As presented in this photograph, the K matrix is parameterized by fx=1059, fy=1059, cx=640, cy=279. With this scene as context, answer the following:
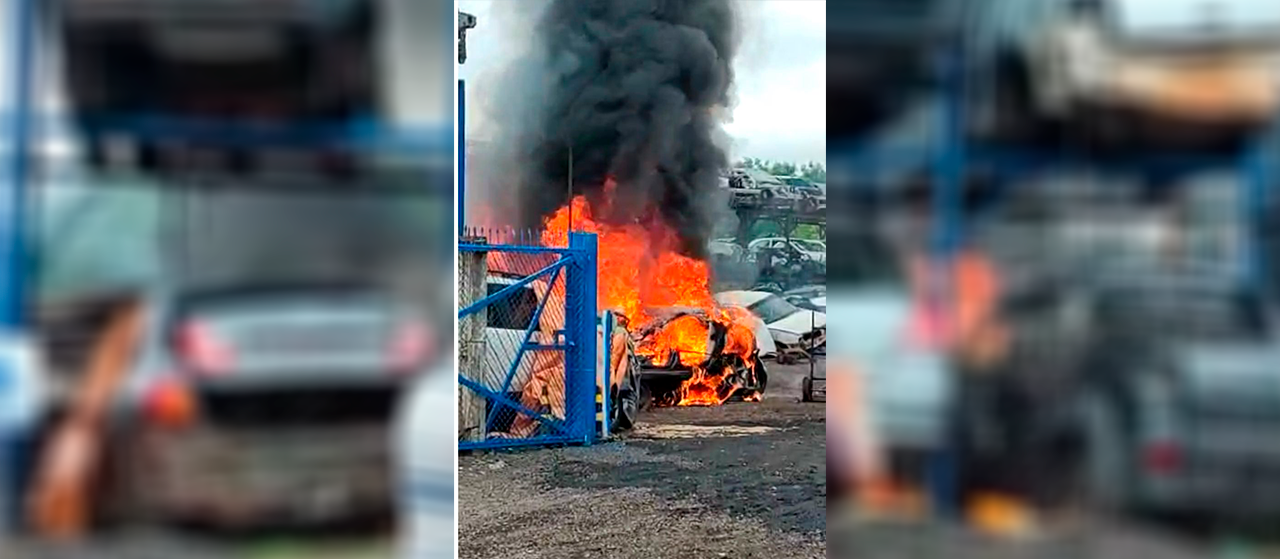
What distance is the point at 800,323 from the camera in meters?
13.2

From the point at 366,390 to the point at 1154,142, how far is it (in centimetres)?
96

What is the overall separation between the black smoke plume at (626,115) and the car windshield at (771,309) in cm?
147

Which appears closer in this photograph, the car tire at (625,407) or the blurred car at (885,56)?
the blurred car at (885,56)

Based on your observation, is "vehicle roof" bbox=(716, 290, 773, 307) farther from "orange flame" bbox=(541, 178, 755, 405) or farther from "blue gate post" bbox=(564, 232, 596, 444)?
"blue gate post" bbox=(564, 232, 596, 444)

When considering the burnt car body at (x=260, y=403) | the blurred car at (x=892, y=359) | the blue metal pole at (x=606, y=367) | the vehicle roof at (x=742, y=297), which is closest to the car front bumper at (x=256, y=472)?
the burnt car body at (x=260, y=403)

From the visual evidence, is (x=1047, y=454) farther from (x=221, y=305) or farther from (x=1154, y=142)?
(x=221, y=305)

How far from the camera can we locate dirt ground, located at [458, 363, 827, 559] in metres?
4.89

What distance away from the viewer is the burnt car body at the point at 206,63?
48.3 inches

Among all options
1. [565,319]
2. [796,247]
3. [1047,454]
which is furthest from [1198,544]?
[796,247]

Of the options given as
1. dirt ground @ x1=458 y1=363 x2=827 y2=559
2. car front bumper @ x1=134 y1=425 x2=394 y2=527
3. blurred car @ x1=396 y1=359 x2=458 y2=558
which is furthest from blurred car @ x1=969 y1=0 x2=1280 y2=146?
dirt ground @ x1=458 y1=363 x2=827 y2=559

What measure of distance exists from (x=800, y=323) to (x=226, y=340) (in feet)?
40.2

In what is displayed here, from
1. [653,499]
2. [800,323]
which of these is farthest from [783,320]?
[653,499]

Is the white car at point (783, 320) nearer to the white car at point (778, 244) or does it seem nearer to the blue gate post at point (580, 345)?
the white car at point (778, 244)

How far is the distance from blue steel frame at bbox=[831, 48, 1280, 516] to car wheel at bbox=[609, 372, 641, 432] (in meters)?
7.28
